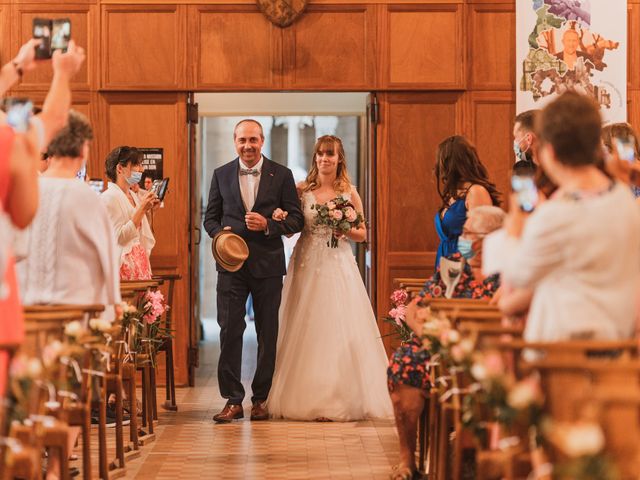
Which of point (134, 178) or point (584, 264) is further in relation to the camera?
point (134, 178)

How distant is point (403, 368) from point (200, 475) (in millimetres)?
1222

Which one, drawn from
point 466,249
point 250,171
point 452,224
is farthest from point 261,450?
point 250,171

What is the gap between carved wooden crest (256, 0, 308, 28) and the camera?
906cm

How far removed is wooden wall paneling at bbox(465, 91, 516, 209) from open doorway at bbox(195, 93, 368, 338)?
2917 millimetres

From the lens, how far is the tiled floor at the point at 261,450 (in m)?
5.83

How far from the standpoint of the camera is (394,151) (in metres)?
9.21

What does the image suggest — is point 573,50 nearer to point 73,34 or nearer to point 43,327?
point 73,34

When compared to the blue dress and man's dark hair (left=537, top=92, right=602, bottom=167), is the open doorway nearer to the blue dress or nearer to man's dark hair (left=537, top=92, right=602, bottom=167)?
the blue dress

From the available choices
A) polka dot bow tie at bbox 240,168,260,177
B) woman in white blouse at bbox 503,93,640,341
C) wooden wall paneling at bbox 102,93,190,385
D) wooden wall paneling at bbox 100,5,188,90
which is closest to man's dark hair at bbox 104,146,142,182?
polka dot bow tie at bbox 240,168,260,177

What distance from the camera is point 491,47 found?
9227 mm

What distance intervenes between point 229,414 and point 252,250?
3.73 ft

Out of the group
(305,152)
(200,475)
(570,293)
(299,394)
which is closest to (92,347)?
(200,475)

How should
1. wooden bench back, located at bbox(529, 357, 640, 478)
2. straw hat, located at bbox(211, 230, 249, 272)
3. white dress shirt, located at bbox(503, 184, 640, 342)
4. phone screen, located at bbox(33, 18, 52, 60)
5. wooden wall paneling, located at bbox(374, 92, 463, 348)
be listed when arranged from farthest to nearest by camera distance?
wooden wall paneling, located at bbox(374, 92, 463, 348), straw hat, located at bbox(211, 230, 249, 272), phone screen, located at bbox(33, 18, 52, 60), white dress shirt, located at bbox(503, 184, 640, 342), wooden bench back, located at bbox(529, 357, 640, 478)

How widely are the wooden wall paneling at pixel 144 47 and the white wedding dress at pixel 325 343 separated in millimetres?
1944
